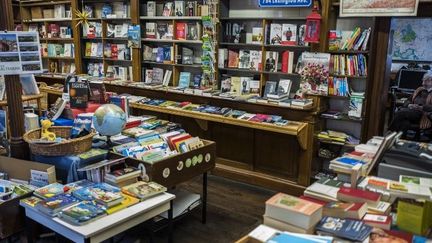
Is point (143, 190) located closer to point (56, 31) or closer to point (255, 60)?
point (255, 60)

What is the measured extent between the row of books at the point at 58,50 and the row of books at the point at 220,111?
7.27 ft

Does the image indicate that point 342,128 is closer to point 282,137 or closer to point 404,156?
point 282,137

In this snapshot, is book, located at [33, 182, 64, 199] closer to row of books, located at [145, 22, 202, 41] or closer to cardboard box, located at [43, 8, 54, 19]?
row of books, located at [145, 22, 202, 41]

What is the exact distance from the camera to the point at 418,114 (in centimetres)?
523

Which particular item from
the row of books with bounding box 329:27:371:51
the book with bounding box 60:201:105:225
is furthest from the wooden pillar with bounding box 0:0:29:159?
the row of books with bounding box 329:27:371:51

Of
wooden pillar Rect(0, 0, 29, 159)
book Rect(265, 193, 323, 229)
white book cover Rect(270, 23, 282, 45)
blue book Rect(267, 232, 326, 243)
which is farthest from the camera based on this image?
white book cover Rect(270, 23, 282, 45)

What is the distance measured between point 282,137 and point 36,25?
5612 millimetres

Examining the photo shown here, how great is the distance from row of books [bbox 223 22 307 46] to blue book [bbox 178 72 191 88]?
825 mm

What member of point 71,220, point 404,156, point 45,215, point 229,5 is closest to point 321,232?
point 404,156

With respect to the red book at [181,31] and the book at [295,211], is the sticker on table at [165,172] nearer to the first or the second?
the book at [295,211]

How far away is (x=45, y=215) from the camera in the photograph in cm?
218

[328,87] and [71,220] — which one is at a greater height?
[328,87]

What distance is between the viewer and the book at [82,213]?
6.79 ft

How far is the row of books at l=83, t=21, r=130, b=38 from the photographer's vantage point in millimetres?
5812
